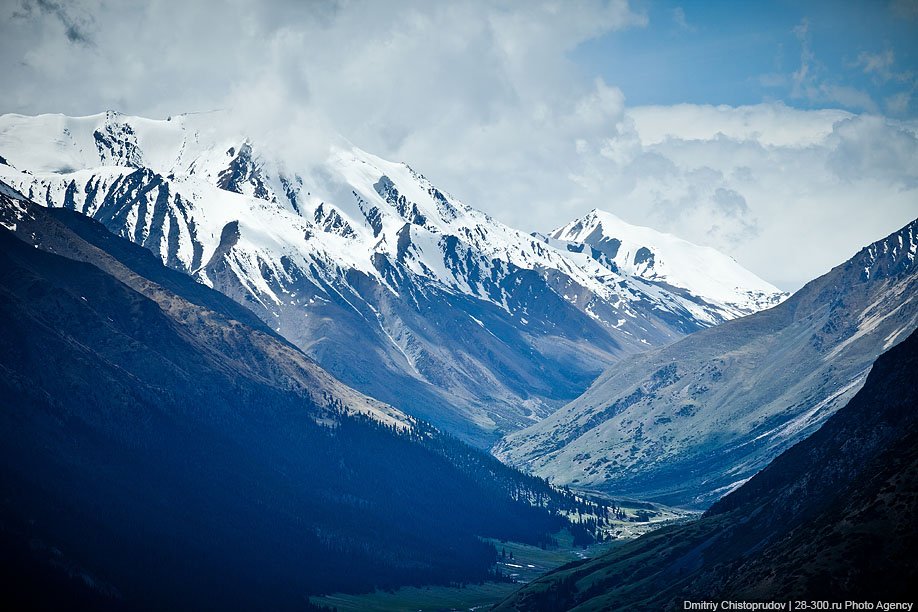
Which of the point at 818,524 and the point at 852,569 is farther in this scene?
the point at 818,524

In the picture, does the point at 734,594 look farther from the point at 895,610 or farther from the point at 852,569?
the point at 895,610

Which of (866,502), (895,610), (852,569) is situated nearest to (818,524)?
(866,502)

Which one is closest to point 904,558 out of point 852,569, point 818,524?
point 852,569

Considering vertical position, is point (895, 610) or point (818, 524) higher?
point (818, 524)

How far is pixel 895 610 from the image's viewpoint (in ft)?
498

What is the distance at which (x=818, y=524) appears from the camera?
650 ft

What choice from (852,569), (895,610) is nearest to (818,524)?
(852,569)

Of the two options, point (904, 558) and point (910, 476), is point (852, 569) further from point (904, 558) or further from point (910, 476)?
point (910, 476)

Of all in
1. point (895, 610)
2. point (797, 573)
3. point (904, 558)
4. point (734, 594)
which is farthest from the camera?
point (734, 594)

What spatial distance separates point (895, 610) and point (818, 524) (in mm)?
46581

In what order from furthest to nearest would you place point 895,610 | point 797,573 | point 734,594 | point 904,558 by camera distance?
1. point 734,594
2. point 797,573
3. point 904,558
4. point 895,610

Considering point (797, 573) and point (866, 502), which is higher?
point (866, 502)

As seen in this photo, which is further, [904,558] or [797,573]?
[797,573]

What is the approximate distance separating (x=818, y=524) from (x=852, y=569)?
97.2ft
